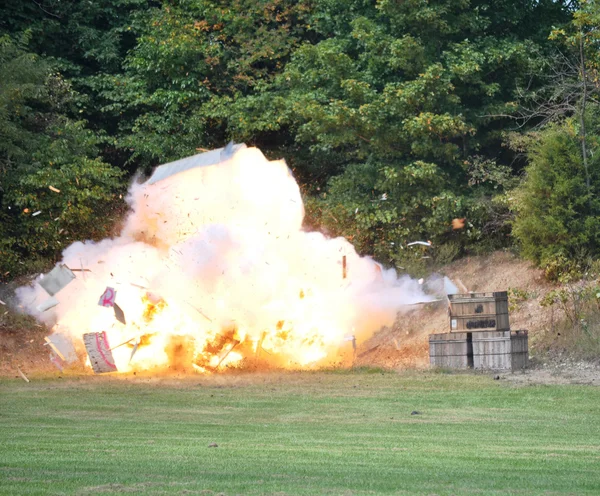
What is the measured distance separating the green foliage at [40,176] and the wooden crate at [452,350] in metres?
14.3

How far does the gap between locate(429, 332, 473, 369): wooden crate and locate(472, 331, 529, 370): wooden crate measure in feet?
0.66

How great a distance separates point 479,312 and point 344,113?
1017 cm

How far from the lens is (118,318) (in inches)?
955

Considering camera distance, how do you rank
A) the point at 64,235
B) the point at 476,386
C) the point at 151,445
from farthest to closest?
the point at 64,235 → the point at 476,386 → the point at 151,445

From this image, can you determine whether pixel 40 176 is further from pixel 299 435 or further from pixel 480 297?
pixel 299 435

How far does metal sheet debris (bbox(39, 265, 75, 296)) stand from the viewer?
82.7ft

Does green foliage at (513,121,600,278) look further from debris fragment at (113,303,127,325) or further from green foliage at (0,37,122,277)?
green foliage at (0,37,122,277)

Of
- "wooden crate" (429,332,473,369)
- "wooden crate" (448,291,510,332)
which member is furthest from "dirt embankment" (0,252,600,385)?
"wooden crate" (448,291,510,332)

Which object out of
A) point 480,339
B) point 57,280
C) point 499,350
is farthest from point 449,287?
point 57,280

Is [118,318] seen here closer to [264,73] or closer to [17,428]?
[17,428]

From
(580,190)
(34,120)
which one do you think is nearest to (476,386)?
(580,190)

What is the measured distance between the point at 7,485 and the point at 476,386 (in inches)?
522

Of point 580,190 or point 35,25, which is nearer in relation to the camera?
point 580,190

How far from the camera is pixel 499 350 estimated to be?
23.8 meters
